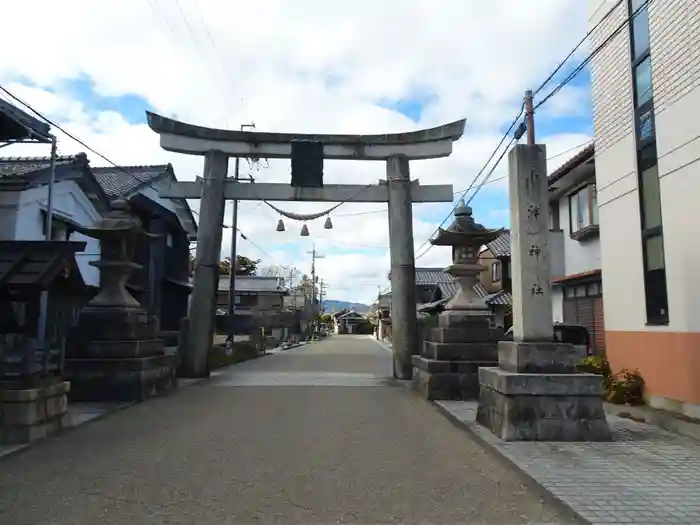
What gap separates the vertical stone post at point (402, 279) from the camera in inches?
705

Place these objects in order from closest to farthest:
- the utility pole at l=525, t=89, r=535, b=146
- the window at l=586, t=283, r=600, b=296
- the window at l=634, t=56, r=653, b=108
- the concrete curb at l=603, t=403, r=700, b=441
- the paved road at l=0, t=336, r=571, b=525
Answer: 1. the paved road at l=0, t=336, r=571, b=525
2. the concrete curb at l=603, t=403, r=700, b=441
3. the utility pole at l=525, t=89, r=535, b=146
4. the window at l=634, t=56, r=653, b=108
5. the window at l=586, t=283, r=600, b=296

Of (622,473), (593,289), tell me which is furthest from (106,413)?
(593,289)

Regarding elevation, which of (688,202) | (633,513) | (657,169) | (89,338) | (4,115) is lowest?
(633,513)

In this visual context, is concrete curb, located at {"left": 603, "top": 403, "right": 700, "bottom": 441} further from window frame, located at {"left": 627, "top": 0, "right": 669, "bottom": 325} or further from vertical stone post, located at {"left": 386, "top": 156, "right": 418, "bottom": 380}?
vertical stone post, located at {"left": 386, "top": 156, "right": 418, "bottom": 380}

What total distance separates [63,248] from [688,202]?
935 centimetres

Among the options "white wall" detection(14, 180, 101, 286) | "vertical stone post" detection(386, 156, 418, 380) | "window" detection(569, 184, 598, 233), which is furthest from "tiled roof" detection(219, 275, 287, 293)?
"window" detection(569, 184, 598, 233)

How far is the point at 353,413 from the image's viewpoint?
11875mm

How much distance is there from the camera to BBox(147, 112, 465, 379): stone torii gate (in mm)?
18125

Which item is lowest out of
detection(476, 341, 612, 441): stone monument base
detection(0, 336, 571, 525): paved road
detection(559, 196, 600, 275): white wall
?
detection(0, 336, 571, 525): paved road

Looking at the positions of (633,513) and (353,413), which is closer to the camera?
(633,513)

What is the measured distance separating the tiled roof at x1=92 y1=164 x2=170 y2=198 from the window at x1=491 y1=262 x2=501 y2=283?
55.7 feet

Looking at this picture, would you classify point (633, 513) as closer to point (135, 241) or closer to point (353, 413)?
point (353, 413)

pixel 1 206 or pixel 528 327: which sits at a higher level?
pixel 1 206

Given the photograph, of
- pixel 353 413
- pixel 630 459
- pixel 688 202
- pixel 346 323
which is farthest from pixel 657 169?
pixel 346 323
